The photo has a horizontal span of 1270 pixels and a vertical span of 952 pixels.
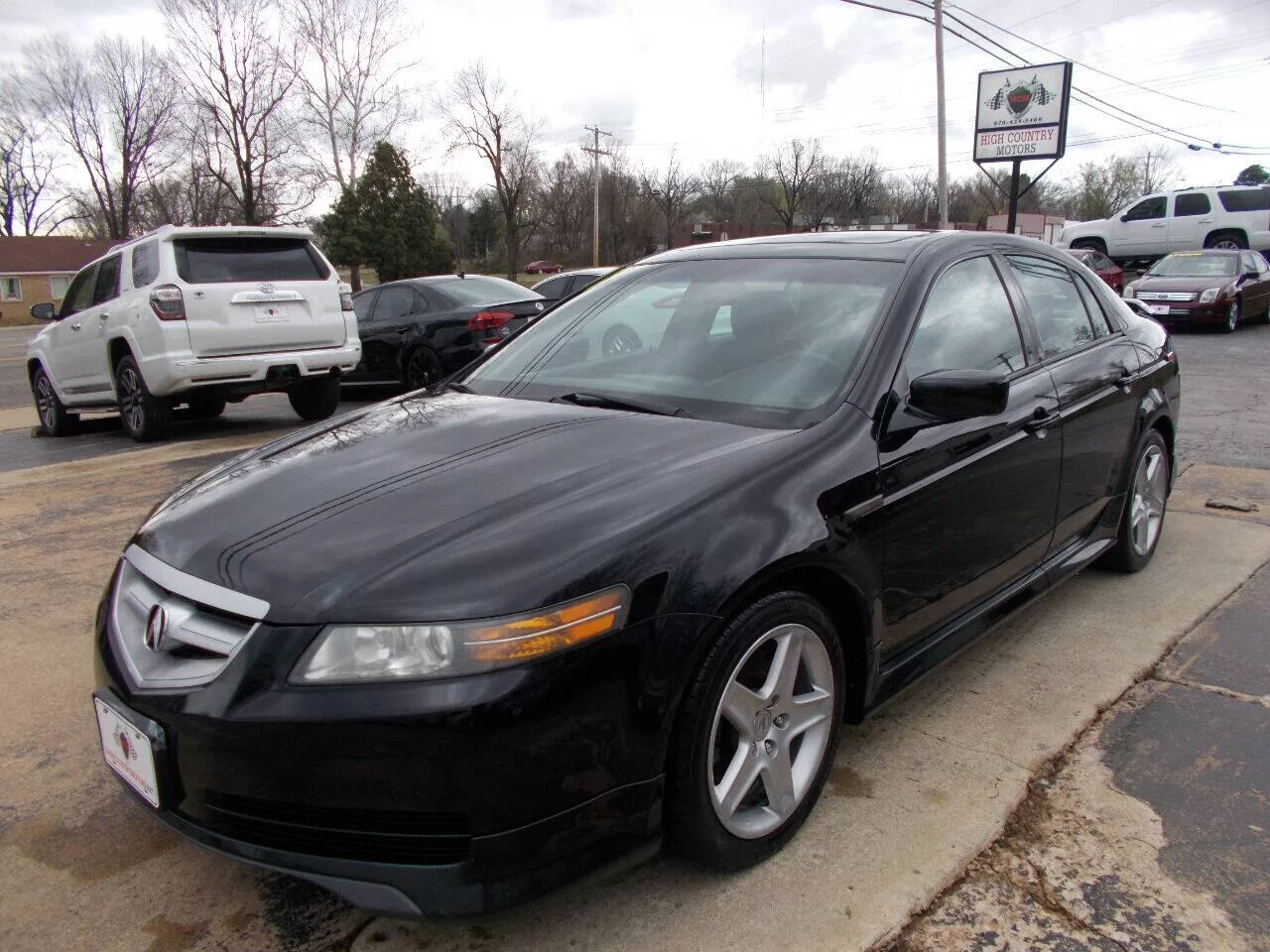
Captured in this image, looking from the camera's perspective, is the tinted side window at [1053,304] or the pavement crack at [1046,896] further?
the tinted side window at [1053,304]

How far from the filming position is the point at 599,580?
190cm

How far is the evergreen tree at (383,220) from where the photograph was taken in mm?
46125

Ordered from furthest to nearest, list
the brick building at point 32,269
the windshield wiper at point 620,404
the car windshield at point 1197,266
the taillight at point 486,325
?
the brick building at point 32,269
the car windshield at point 1197,266
the taillight at point 486,325
the windshield wiper at point 620,404

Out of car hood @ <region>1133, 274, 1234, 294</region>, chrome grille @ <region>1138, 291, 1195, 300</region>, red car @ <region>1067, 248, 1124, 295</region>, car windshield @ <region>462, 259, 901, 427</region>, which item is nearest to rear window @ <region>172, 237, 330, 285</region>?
car windshield @ <region>462, 259, 901, 427</region>

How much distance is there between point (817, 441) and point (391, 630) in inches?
48.2

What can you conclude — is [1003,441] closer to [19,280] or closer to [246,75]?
[246,75]

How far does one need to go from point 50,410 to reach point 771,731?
9585 millimetres

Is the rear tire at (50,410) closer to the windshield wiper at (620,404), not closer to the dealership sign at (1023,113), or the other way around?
the windshield wiper at (620,404)

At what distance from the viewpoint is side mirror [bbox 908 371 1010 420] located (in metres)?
2.56

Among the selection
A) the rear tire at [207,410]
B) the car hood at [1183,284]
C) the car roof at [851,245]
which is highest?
the car roof at [851,245]

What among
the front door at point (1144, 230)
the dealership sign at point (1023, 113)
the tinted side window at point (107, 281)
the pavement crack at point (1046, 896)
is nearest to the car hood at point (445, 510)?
the pavement crack at point (1046, 896)

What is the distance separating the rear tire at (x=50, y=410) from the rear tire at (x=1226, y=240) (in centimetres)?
2396

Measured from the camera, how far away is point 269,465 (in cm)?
263

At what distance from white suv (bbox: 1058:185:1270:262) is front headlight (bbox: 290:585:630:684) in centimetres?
2530
